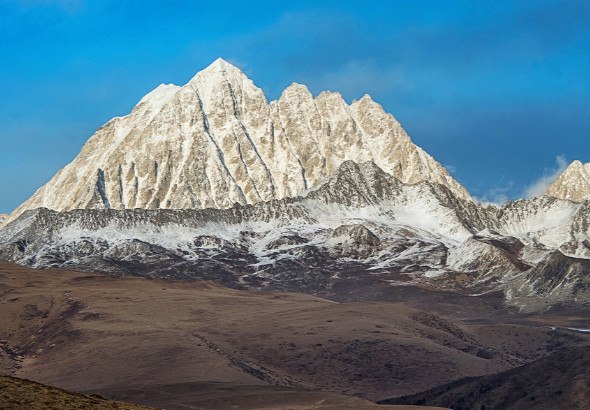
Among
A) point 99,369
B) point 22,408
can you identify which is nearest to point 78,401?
point 22,408

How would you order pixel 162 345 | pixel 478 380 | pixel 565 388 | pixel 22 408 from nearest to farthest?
pixel 22 408
pixel 565 388
pixel 478 380
pixel 162 345

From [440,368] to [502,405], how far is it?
5325 centimetres

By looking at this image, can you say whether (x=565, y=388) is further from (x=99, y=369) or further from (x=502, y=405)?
(x=99, y=369)

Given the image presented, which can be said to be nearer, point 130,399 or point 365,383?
point 130,399

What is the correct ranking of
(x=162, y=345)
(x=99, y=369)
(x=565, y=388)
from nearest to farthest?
(x=565, y=388)
(x=99, y=369)
(x=162, y=345)

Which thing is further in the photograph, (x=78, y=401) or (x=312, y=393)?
(x=312, y=393)

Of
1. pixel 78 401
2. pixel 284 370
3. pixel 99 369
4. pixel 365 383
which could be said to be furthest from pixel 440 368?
pixel 78 401

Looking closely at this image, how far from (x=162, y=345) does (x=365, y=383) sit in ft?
137

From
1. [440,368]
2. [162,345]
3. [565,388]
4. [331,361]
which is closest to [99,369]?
[162,345]

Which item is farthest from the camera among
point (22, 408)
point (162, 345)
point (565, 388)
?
point (162, 345)

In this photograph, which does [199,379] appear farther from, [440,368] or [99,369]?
[440,368]

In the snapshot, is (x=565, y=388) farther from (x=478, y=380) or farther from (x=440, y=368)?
(x=440, y=368)

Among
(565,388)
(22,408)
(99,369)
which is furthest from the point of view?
(99,369)

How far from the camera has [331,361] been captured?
199m
